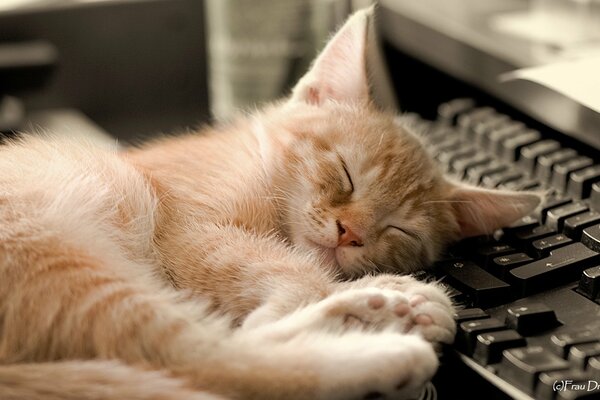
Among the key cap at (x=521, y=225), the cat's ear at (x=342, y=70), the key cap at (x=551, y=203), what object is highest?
the cat's ear at (x=342, y=70)

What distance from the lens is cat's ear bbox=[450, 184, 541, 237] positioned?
1106 mm

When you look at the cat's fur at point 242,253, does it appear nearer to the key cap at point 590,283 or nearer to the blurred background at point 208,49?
the key cap at point 590,283

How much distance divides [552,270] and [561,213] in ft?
0.54

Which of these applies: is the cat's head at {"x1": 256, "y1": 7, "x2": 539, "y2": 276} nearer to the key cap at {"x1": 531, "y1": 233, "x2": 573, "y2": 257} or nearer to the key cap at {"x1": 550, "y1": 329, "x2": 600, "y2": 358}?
the key cap at {"x1": 531, "y1": 233, "x2": 573, "y2": 257}

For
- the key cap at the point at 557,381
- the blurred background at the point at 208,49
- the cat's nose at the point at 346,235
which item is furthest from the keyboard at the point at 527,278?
the blurred background at the point at 208,49

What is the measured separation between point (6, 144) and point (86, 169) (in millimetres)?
142

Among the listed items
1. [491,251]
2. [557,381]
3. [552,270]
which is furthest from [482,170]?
[557,381]

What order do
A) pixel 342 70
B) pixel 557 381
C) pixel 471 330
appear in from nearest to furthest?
pixel 557 381
pixel 471 330
pixel 342 70

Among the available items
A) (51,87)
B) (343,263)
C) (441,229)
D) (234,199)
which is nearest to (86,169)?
(234,199)

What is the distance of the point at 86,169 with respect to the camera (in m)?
1.14

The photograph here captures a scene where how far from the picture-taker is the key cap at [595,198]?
1084 mm

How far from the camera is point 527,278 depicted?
3.07 ft

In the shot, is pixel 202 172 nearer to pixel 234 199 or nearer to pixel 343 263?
pixel 234 199

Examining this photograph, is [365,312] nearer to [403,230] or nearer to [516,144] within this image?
[403,230]
